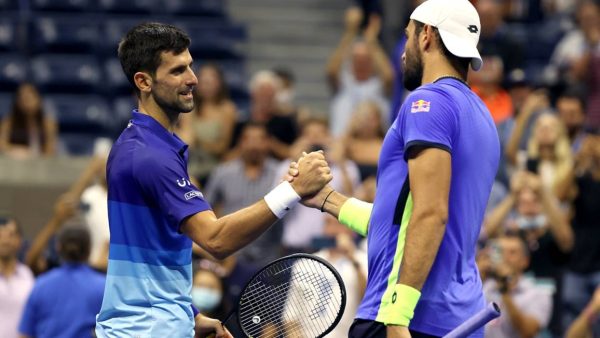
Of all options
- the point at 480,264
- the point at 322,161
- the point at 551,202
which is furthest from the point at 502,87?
the point at 322,161

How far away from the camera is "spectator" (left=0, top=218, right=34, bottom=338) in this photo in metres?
10.2

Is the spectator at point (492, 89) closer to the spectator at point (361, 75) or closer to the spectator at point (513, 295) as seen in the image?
the spectator at point (361, 75)

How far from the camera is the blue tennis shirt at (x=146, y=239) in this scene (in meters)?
5.29

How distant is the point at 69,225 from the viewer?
31.3 feet

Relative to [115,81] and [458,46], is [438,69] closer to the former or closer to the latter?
[458,46]

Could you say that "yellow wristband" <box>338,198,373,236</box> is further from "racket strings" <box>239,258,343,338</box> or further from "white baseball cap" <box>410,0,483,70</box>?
"white baseball cap" <box>410,0,483,70</box>

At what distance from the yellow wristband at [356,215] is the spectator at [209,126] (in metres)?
6.83

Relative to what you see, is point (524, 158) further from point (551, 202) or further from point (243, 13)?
point (243, 13)

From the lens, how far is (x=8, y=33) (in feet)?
47.7

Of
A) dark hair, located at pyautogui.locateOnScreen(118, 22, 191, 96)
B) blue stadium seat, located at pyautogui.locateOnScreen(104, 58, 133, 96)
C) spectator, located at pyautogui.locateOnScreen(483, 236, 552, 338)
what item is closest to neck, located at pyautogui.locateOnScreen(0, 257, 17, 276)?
spectator, located at pyautogui.locateOnScreen(483, 236, 552, 338)

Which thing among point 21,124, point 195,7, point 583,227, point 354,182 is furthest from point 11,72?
point 583,227

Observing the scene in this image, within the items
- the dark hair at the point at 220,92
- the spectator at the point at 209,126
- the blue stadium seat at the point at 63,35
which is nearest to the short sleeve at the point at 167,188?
the spectator at the point at 209,126

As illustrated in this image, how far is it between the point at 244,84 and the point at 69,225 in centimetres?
568

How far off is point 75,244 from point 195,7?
642cm
